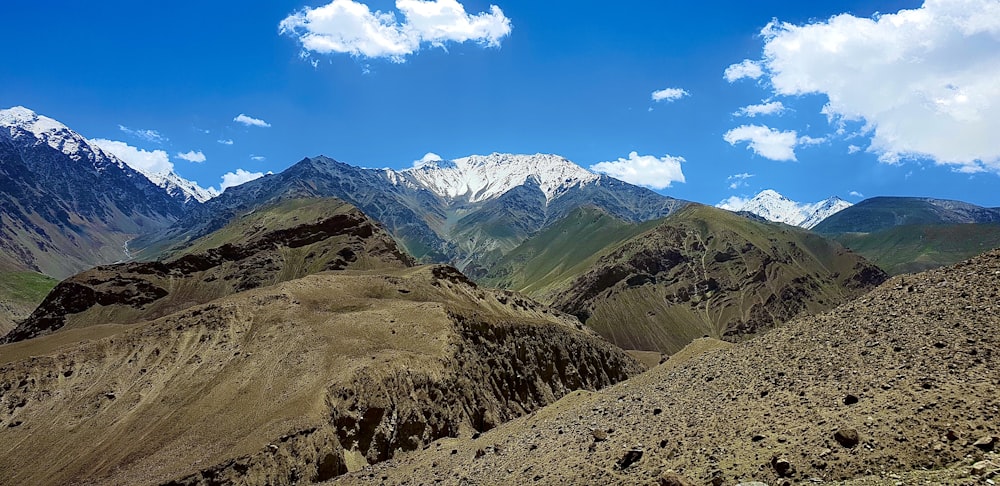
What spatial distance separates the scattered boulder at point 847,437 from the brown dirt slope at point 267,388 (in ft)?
130

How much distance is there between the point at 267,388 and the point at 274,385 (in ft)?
2.18

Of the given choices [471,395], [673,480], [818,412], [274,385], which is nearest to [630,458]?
[673,480]

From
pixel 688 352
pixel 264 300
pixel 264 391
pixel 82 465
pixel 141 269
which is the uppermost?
pixel 141 269

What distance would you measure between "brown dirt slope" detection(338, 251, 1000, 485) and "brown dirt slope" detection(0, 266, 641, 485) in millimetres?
20936

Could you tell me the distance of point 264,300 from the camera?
75062 millimetres

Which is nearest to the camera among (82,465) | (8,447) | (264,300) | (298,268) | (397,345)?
(82,465)

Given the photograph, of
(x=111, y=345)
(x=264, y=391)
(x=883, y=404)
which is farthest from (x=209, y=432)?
(x=883, y=404)

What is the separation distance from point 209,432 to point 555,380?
43087 millimetres

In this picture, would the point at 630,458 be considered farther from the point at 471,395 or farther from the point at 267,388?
the point at 267,388

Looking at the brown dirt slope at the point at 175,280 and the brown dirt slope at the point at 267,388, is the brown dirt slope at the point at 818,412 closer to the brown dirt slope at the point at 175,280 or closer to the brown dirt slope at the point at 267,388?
the brown dirt slope at the point at 267,388

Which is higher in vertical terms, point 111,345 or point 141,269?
point 141,269

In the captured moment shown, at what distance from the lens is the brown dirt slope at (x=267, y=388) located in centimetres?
4834

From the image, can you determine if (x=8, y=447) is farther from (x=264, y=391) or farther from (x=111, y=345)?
(x=264, y=391)

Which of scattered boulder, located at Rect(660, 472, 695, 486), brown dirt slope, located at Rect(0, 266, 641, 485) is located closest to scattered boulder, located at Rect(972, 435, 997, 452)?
scattered boulder, located at Rect(660, 472, 695, 486)
